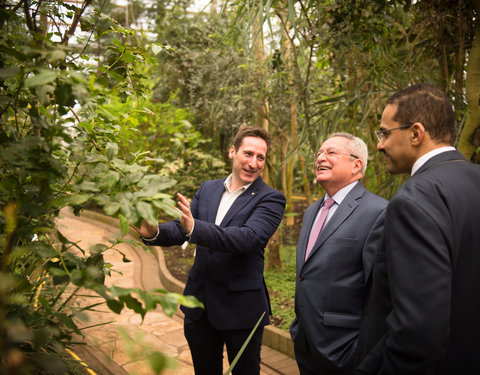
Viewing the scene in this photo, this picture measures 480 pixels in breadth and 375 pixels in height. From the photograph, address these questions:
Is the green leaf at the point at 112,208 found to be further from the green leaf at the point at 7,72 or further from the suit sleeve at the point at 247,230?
the suit sleeve at the point at 247,230

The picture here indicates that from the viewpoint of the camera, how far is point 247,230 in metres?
2.28

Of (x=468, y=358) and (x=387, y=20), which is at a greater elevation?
(x=387, y=20)

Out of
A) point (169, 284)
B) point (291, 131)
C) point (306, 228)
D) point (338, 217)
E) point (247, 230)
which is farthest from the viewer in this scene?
point (291, 131)

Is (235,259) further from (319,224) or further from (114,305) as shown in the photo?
(114,305)

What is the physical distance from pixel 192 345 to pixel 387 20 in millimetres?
3067

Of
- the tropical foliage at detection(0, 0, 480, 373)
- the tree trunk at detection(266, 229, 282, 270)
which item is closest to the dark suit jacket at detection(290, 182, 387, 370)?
the tropical foliage at detection(0, 0, 480, 373)

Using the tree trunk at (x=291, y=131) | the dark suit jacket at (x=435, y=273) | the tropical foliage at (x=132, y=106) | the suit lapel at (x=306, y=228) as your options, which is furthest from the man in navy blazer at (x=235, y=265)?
the tree trunk at (x=291, y=131)

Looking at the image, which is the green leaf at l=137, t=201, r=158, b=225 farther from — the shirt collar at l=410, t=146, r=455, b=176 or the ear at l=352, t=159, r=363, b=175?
the ear at l=352, t=159, r=363, b=175

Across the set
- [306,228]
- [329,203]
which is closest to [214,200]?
[306,228]

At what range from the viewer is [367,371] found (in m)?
1.50

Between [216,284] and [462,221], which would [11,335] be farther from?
[216,284]

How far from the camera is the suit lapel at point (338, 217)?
6.95ft

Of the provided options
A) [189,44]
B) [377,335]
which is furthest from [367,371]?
[189,44]

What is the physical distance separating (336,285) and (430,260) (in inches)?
29.8
